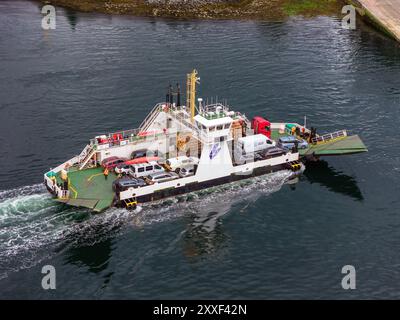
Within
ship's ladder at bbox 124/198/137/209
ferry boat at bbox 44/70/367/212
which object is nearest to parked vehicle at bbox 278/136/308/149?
ferry boat at bbox 44/70/367/212

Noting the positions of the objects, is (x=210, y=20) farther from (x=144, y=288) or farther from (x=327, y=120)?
(x=144, y=288)

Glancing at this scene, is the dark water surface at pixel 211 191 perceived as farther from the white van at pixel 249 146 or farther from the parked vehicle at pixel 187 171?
the white van at pixel 249 146

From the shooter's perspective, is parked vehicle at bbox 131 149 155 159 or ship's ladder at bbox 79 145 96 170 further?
parked vehicle at bbox 131 149 155 159

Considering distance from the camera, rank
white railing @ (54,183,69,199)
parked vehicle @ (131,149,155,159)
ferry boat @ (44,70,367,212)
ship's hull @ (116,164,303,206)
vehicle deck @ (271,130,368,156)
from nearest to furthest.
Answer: white railing @ (54,183,69,199) < ferry boat @ (44,70,367,212) < ship's hull @ (116,164,303,206) < parked vehicle @ (131,149,155,159) < vehicle deck @ (271,130,368,156)

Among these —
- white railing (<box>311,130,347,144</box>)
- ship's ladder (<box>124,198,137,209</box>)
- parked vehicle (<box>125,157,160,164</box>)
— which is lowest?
ship's ladder (<box>124,198,137,209</box>)

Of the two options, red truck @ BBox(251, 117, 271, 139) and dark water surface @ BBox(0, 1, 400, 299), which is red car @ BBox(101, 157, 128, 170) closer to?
dark water surface @ BBox(0, 1, 400, 299)

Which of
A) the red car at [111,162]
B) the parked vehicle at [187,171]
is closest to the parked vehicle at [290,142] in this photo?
the parked vehicle at [187,171]

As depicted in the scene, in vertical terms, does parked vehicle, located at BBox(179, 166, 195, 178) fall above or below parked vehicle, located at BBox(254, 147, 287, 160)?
below
